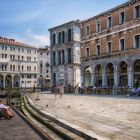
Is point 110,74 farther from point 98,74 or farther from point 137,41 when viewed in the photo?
point 137,41

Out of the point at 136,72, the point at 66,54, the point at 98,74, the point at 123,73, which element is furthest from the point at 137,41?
the point at 66,54

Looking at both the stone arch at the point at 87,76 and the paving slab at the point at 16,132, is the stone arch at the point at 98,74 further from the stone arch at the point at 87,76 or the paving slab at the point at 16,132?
the paving slab at the point at 16,132

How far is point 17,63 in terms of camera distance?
77562 millimetres

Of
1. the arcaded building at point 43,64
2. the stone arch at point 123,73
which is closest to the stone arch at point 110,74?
the stone arch at point 123,73

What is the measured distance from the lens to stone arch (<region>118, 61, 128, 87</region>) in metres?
34.8

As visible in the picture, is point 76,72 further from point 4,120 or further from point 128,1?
point 4,120

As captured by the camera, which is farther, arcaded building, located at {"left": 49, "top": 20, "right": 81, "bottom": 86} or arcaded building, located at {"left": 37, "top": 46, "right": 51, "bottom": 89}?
arcaded building, located at {"left": 37, "top": 46, "right": 51, "bottom": 89}

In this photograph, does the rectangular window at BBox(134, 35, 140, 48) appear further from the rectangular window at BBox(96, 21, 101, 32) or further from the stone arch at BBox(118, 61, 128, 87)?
the rectangular window at BBox(96, 21, 101, 32)

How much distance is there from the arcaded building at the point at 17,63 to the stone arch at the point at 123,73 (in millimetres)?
41954

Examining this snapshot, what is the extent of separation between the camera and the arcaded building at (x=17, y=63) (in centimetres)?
7425

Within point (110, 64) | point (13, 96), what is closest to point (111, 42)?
point (110, 64)

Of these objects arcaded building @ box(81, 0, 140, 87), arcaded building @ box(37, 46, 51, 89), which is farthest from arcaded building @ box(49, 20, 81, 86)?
arcaded building @ box(37, 46, 51, 89)

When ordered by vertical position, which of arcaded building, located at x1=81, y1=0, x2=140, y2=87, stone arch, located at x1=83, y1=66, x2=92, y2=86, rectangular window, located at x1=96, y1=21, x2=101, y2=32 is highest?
rectangular window, located at x1=96, y1=21, x2=101, y2=32

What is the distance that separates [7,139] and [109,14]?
29.4 m
